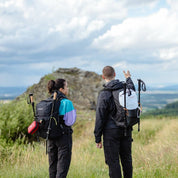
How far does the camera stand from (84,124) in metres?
12.0

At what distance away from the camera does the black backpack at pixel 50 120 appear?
4.20 meters

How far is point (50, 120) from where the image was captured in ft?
13.8

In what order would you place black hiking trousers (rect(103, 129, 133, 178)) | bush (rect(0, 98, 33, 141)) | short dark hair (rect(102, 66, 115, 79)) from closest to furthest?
black hiking trousers (rect(103, 129, 133, 178))
short dark hair (rect(102, 66, 115, 79))
bush (rect(0, 98, 33, 141))

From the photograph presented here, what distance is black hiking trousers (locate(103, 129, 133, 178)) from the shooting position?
4.05 m

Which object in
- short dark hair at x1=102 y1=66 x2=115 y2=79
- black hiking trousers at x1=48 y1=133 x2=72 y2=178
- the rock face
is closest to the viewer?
short dark hair at x1=102 y1=66 x2=115 y2=79

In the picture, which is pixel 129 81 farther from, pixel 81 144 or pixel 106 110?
pixel 81 144

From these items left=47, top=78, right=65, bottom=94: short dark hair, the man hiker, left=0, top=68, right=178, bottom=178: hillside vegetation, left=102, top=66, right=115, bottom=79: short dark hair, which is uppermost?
left=102, top=66, right=115, bottom=79: short dark hair

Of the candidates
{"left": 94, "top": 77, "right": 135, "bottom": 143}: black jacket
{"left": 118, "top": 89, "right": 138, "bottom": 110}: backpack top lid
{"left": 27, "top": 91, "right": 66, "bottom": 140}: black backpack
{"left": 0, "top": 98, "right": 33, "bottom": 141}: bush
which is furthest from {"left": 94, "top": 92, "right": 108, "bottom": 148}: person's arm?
{"left": 0, "top": 98, "right": 33, "bottom": 141}: bush

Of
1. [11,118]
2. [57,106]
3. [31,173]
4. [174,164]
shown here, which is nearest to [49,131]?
[57,106]

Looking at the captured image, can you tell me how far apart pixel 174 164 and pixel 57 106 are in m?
2.91

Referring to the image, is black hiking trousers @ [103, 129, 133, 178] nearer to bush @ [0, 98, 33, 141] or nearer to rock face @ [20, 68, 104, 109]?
bush @ [0, 98, 33, 141]

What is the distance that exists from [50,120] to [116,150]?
1.19 meters

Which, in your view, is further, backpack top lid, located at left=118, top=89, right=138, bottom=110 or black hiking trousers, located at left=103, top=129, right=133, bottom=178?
black hiking trousers, located at left=103, top=129, right=133, bottom=178

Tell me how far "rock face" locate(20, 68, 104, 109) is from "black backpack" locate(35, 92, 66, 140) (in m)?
8.93
